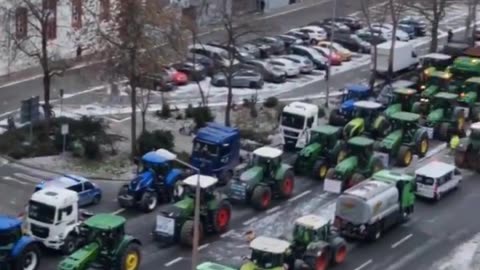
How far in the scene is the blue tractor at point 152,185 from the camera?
45.2 meters

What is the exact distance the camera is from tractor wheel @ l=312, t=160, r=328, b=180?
50.4m

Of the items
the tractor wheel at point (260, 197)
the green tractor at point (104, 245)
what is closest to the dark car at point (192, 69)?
the tractor wheel at point (260, 197)

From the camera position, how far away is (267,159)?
46.7 metres

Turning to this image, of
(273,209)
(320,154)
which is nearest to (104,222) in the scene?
(273,209)

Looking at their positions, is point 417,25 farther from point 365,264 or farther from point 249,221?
point 365,264

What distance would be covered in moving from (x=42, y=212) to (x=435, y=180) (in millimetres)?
16926

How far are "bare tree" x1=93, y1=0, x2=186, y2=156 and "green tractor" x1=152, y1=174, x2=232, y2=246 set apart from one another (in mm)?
9295

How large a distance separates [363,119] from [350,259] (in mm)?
14420

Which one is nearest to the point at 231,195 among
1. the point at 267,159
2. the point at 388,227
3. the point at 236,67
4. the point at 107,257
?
the point at 267,159

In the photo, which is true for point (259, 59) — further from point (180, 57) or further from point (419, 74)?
point (180, 57)

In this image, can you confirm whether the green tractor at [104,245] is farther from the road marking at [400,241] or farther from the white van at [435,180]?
the white van at [435,180]

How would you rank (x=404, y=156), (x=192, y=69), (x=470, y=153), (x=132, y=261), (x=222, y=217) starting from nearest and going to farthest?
(x=132, y=261) → (x=222, y=217) → (x=404, y=156) → (x=470, y=153) → (x=192, y=69)

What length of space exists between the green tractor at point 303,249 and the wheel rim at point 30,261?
6.81 m

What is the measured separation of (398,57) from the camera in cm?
7100
